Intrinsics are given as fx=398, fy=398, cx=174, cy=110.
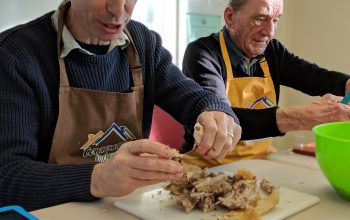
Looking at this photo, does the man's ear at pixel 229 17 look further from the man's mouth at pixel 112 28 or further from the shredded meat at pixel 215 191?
the shredded meat at pixel 215 191

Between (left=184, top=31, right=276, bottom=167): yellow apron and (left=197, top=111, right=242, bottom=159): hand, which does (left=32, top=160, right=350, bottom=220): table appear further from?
(left=184, top=31, right=276, bottom=167): yellow apron

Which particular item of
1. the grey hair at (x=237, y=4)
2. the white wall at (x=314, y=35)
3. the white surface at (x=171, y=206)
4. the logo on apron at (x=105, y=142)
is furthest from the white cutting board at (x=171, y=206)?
the white wall at (x=314, y=35)

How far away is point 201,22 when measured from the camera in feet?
7.25

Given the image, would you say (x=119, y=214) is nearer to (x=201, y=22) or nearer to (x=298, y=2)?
(x=201, y=22)

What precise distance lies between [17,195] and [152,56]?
0.58 metres

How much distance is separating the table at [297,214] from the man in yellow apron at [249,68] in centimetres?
24

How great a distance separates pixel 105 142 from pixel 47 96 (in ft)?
0.65

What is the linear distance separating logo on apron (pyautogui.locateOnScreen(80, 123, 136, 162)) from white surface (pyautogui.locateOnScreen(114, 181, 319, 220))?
0.22 metres

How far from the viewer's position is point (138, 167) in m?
A: 0.74

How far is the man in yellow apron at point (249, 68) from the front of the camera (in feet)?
4.59

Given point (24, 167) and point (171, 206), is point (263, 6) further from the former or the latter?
point (24, 167)

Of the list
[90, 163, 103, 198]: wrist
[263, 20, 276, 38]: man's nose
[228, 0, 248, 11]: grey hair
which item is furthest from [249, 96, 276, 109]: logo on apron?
[90, 163, 103, 198]: wrist

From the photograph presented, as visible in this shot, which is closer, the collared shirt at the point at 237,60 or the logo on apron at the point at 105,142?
the logo on apron at the point at 105,142

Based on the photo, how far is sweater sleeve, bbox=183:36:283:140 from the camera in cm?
119
